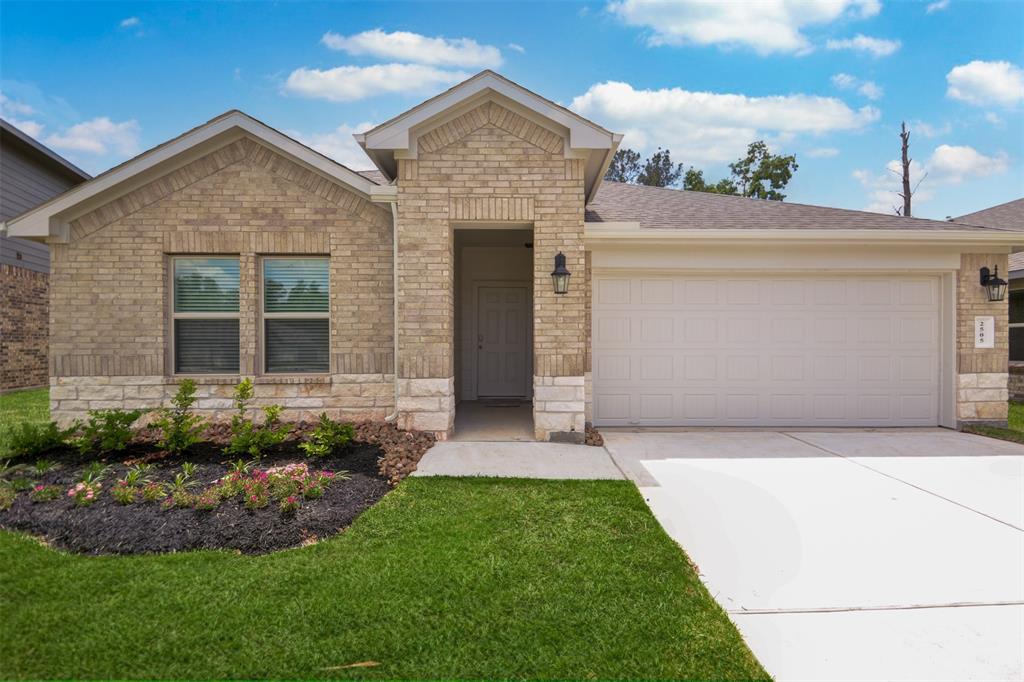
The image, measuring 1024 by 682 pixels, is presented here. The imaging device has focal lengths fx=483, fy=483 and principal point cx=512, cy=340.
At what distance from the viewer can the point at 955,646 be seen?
241 centimetres

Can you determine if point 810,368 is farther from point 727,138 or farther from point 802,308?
point 727,138

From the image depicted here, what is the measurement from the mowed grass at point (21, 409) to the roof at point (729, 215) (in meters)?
8.81

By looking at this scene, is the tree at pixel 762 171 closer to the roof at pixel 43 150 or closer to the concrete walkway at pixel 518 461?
the concrete walkway at pixel 518 461

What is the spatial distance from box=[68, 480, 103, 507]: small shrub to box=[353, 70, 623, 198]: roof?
176 inches

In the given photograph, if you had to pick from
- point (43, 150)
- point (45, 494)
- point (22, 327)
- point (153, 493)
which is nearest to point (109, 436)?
point (45, 494)

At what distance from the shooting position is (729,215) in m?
8.05

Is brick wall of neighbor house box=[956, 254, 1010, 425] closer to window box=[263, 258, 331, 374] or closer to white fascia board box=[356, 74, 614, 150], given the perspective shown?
white fascia board box=[356, 74, 614, 150]

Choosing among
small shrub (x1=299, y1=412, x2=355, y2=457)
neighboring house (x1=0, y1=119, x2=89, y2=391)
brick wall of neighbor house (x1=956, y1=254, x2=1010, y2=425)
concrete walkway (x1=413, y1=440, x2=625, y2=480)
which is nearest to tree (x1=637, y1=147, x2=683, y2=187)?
brick wall of neighbor house (x1=956, y1=254, x2=1010, y2=425)

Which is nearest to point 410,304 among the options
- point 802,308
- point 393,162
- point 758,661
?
point 393,162

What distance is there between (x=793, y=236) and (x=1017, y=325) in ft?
25.0

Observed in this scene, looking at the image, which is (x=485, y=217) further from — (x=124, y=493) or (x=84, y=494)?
(x=84, y=494)

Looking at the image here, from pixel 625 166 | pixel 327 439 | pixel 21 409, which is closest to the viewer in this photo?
pixel 327 439

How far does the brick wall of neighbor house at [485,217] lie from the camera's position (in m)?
6.14

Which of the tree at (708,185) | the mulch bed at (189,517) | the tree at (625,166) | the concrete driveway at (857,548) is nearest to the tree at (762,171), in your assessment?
the tree at (708,185)
